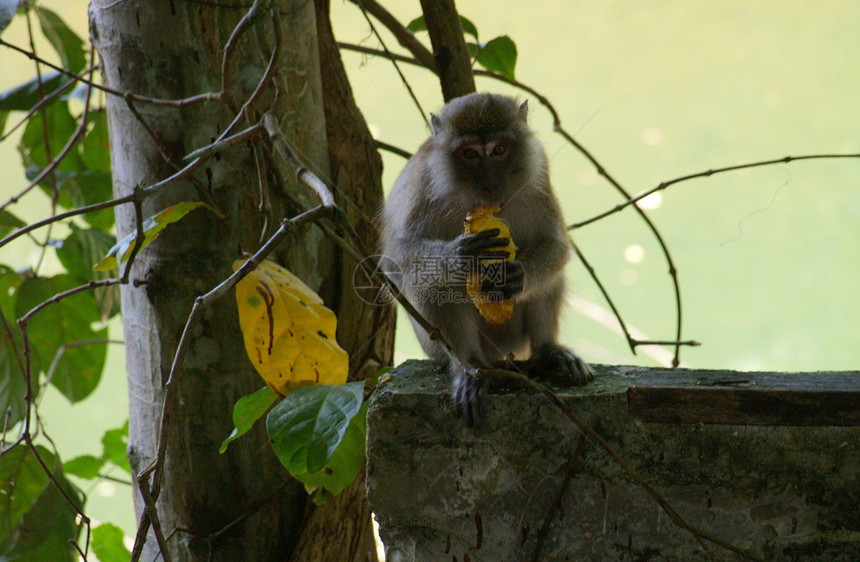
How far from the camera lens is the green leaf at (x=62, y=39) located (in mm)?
3484

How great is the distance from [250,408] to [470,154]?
1.20 m

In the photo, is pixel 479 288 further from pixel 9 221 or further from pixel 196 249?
pixel 9 221

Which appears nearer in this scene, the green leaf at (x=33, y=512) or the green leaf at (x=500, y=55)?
the green leaf at (x=33, y=512)

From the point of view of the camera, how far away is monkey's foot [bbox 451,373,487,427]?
1987mm

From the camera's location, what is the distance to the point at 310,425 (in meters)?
2.00

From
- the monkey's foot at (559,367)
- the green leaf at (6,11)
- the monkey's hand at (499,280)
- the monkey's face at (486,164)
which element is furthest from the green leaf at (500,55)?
the green leaf at (6,11)

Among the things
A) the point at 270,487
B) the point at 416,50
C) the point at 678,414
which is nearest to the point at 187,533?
the point at 270,487

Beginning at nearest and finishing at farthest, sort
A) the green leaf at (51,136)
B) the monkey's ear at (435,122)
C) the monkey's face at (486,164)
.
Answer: the monkey's face at (486,164)
the monkey's ear at (435,122)
the green leaf at (51,136)

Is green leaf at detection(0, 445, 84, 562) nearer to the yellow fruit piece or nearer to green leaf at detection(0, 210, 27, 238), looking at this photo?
green leaf at detection(0, 210, 27, 238)

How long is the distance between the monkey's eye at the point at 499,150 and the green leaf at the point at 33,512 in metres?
2.03

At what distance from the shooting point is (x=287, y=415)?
2021 millimetres

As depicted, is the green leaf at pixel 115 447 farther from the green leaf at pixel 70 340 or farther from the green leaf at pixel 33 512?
the green leaf at pixel 33 512

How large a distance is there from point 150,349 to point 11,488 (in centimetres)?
88

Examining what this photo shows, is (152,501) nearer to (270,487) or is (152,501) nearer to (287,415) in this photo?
(287,415)
